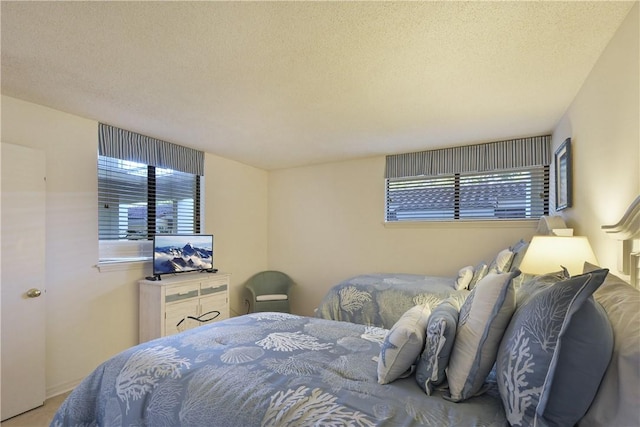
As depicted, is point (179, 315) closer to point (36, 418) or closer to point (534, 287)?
point (36, 418)

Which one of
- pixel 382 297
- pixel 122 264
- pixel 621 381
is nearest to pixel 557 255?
pixel 621 381

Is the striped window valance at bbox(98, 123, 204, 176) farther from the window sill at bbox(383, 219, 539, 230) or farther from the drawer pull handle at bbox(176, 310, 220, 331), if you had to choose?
the window sill at bbox(383, 219, 539, 230)

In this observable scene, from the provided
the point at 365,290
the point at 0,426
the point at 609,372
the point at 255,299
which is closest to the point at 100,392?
the point at 0,426

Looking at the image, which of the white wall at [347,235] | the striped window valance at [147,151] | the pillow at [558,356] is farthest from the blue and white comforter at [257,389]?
the white wall at [347,235]

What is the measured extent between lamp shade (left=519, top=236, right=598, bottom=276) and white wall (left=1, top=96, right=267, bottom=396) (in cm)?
364

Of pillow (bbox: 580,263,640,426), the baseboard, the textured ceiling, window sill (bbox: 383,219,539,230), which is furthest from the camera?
window sill (bbox: 383,219,539,230)

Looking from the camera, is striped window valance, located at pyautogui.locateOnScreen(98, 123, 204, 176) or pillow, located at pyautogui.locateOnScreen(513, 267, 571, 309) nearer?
pillow, located at pyautogui.locateOnScreen(513, 267, 571, 309)

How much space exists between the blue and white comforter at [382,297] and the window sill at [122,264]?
1.99m

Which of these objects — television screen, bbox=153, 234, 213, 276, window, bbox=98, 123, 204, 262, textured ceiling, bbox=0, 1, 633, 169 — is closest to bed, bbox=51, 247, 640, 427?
textured ceiling, bbox=0, 1, 633, 169

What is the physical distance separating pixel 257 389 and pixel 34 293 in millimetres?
2428

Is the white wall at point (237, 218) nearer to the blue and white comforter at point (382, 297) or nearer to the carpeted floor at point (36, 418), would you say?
the blue and white comforter at point (382, 297)

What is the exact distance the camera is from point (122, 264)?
10.9 ft

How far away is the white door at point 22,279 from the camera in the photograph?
2.46 meters

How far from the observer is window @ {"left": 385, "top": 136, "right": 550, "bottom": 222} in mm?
3713
